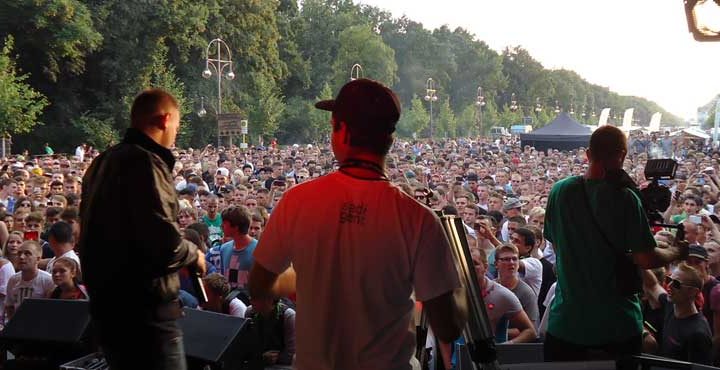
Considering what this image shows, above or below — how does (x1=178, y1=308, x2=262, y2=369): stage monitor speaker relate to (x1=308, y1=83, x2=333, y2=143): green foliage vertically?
above

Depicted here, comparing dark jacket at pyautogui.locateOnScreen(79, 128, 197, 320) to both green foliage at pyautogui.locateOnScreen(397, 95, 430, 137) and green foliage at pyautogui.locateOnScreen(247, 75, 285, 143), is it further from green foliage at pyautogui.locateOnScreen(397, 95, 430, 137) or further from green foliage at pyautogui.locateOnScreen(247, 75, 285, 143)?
green foliage at pyautogui.locateOnScreen(397, 95, 430, 137)

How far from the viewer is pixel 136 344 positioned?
3359 millimetres

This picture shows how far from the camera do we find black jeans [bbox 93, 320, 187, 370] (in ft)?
11.0

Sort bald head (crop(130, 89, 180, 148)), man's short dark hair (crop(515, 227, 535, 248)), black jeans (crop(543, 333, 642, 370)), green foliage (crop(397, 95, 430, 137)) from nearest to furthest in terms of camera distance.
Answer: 1. bald head (crop(130, 89, 180, 148))
2. black jeans (crop(543, 333, 642, 370))
3. man's short dark hair (crop(515, 227, 535, 248))
4. green foliage (crop(397, 95, 430, 137))

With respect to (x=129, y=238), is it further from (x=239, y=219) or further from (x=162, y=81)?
(x=162, y=81)

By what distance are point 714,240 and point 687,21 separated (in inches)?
130

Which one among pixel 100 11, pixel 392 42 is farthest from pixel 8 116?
pixel 392 42

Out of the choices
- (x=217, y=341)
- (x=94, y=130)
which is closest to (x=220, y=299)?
(x=217, y=341)

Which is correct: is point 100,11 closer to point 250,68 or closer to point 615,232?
point 250,68

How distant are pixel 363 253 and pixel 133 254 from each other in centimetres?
102

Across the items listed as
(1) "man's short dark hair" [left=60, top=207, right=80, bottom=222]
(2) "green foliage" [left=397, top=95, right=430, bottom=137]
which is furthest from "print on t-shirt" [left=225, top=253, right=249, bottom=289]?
(2) "green foliage" [left=397, top=95, right=430, bottom=137]

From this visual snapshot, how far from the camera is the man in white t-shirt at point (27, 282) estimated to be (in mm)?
7270

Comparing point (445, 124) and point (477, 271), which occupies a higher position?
point (477, 271)

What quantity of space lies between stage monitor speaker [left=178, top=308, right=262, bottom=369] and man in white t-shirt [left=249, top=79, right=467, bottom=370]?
2.22 meters
